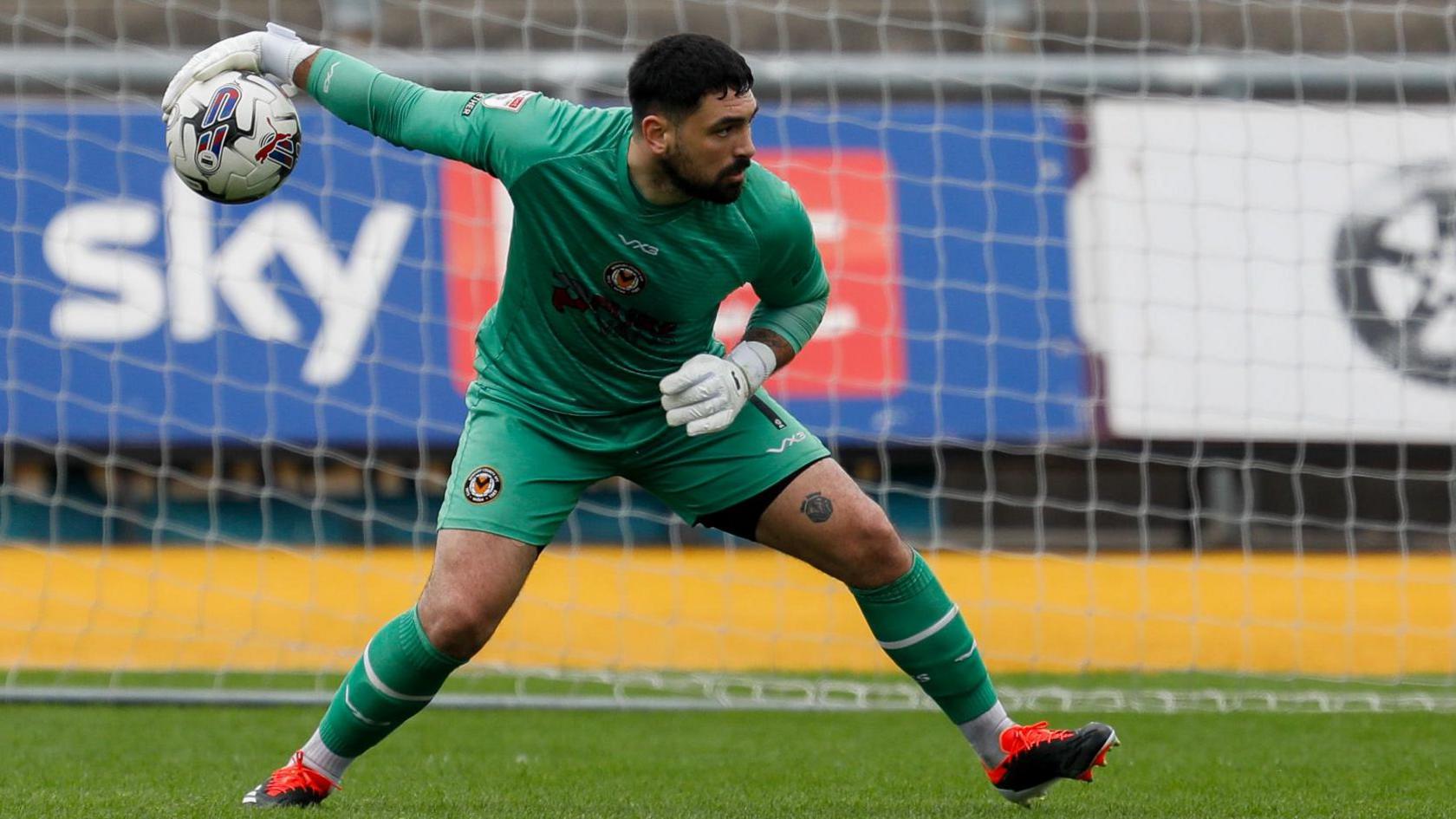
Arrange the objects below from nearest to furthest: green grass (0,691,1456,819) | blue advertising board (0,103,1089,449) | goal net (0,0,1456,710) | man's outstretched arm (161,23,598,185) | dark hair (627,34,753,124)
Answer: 1. dark hair (627,34,753,124)
2. man's outstretched arm (161,23,598,185)
3. green grass (0,691,1456,819)
4. goal net (0,0,1456,710)
5. blue advertising board (0,103,1089,449)

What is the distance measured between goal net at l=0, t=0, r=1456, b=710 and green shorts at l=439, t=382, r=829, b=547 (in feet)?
12.4

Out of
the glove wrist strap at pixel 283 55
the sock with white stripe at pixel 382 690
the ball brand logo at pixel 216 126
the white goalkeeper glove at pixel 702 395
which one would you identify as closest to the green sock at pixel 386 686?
the sock with white stripe at pixel 382 690

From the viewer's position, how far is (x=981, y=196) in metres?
9.43

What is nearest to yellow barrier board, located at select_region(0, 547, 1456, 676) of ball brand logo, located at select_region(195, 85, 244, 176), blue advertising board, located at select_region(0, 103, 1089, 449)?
blue advertising board, located at select_region(0, 103, 1089, 449)

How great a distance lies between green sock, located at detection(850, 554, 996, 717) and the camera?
4.52 metres

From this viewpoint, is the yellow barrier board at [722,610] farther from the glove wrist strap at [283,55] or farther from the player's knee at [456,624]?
the glove wrist strap at [283,55]

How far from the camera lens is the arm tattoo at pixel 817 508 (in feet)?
14.5

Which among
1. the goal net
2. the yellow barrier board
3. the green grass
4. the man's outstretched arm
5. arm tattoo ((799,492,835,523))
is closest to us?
the man's outstretched arm

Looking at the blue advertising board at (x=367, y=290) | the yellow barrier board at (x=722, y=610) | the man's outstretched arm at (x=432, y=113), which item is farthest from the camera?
the blue advertising board at (x=367, y=290)

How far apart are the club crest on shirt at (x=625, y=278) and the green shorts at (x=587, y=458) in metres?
0.33

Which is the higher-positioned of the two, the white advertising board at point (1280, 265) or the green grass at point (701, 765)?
the white advertising board at point (1280, 265)

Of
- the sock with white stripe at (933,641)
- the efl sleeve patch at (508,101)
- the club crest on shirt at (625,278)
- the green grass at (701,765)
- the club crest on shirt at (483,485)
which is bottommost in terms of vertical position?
the green grass at (701,765)

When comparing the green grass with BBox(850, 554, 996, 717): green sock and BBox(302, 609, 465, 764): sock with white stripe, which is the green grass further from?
BBox(850, 554, 996, 717): green sock

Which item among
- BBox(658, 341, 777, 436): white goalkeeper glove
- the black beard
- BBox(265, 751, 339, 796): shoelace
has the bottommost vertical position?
BBox(265, 751, 339, 796): shoelace
